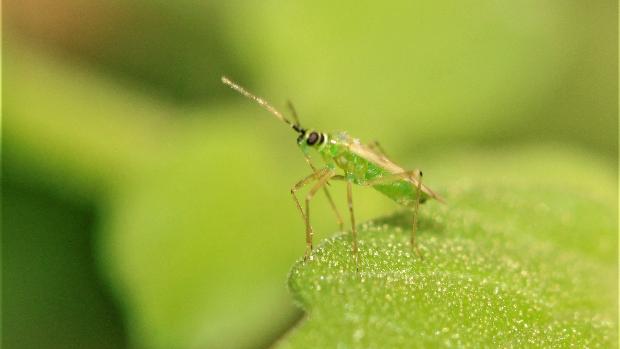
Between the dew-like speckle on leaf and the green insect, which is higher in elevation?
the green insect

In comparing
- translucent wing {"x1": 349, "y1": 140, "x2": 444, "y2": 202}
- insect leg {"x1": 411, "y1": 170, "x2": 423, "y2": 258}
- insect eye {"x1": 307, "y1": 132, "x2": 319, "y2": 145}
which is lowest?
insect leg {"x1": 411, "y1": 170, "x2": 423, "y2": 258}

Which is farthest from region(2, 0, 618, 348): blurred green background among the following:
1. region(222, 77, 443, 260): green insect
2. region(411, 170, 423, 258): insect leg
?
region(411, 170, 423, 258): insect leg

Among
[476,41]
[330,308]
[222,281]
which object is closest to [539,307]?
[330,308]

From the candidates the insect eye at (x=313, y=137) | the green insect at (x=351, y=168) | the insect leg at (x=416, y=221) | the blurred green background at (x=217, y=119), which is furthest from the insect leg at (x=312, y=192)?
the blurred green background at (x=217, y=119)

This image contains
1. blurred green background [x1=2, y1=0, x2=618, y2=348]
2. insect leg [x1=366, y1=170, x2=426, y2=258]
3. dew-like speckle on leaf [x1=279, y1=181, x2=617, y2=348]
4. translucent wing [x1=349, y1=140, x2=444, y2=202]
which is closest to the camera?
dew-like speckle on leaf [x1=279, y1=181, x2=617, y2=348]

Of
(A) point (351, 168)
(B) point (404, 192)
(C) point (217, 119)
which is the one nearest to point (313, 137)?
(A) point (351, 168)

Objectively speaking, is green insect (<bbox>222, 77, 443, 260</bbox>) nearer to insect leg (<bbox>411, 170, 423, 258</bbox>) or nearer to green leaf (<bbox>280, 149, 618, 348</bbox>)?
insect leg (<bbox>411, 170, 423, 258</bbox>)

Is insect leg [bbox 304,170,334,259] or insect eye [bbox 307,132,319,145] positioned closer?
insect leg [bbox 304,170,334,259]
